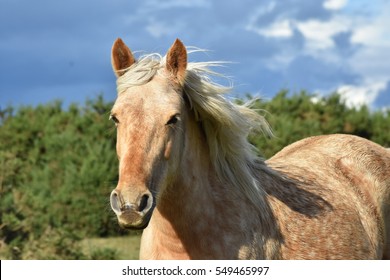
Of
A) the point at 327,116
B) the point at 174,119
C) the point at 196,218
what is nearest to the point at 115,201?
the point at 174,119

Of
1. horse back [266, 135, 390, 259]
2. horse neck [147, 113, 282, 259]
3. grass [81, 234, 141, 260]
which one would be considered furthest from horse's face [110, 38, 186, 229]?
grass [81, 234, 141, 260]

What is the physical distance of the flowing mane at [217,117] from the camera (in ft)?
15.8

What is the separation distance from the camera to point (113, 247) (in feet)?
45.1

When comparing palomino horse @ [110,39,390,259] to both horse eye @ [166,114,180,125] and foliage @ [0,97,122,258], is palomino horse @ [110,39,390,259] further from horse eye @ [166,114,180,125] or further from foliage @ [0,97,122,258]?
foliage @ [0,97,122,258]

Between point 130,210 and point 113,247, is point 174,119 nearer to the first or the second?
point 130,210

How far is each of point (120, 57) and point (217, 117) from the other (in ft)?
2.45

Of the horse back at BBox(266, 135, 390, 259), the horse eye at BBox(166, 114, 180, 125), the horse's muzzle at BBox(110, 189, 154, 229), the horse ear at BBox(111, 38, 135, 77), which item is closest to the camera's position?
the horse's muzzle at BBox(110, 189, 154, 229)

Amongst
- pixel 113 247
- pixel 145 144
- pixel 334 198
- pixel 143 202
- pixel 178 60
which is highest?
pixel 178 60

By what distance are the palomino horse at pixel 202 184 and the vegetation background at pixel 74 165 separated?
5313 mm

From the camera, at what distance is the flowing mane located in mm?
4828

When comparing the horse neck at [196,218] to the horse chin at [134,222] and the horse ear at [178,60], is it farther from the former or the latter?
the horse chin at [134,222]

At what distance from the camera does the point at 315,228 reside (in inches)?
210
